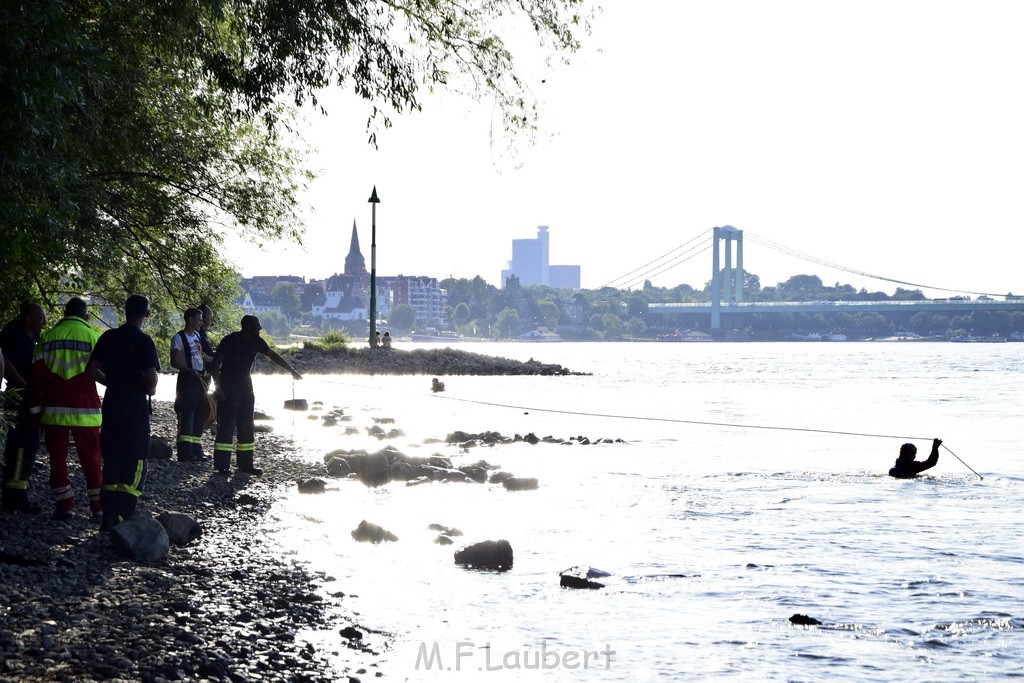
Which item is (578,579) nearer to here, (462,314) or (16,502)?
(16,502)

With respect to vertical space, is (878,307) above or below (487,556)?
above

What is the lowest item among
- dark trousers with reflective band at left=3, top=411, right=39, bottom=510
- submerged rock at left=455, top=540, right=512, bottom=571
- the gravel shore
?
submerged rock at left=455, top=540, right=512, bottom=571

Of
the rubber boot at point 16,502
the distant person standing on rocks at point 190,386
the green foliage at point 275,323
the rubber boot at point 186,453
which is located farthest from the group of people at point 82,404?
the green foliage at point 275,323

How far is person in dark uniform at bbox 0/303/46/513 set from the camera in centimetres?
902

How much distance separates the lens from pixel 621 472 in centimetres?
1661

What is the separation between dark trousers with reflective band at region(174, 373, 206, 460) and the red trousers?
3650 millimetres

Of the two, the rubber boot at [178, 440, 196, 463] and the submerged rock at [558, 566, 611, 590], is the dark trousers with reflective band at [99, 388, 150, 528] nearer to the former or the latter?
the submerged rock at [558, 566, 611, 590]

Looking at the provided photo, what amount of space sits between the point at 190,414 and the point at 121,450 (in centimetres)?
471

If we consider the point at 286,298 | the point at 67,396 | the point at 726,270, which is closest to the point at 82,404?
the point at 67,396

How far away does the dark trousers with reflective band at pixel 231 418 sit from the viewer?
12156mm

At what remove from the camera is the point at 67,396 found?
8.63m

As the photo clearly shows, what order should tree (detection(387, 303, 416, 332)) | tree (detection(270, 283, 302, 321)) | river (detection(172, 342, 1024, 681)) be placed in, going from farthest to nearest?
1. tree (detection(270, 283, 302, 321))
2. tree (detection(387, 303, 416, 332))
3. river (detection(172, 342, 1024, 681))

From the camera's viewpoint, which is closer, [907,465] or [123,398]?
[123,398]

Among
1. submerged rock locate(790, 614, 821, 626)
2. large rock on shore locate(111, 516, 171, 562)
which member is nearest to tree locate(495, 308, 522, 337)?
large rock on shore locate(111, 516, 171, 562)
